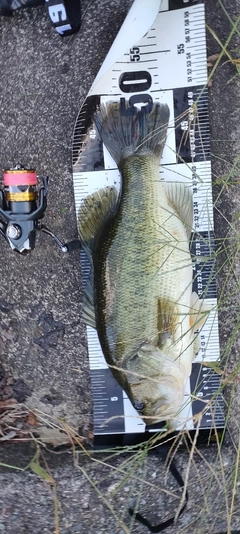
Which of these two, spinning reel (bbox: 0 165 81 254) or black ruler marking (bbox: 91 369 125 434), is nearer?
spinning reel (bbox: 0 165 81 254)

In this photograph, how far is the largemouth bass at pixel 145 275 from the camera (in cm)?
169

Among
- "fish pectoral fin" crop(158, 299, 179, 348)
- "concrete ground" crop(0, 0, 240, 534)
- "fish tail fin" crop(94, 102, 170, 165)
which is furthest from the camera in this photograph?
"concrete ground" crop(0, 0, 240, 534)

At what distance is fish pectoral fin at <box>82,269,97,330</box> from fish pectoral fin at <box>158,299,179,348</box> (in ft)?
0.94

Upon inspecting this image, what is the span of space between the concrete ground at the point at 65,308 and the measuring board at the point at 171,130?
0.21 ft

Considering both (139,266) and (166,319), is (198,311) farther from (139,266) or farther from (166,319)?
(139,266)

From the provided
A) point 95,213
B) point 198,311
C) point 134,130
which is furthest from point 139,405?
point 134,130

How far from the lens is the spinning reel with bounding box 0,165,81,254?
A: 5.60 ft

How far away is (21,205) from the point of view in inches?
68.4

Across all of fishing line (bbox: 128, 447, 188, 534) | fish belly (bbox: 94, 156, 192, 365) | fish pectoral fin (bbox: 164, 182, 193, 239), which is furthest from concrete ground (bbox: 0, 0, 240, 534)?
fish belly (bbox: 94, 156, 192, 365)

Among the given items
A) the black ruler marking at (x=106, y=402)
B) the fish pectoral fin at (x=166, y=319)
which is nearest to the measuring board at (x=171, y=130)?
the black ruler marking at (x=106, y=402)

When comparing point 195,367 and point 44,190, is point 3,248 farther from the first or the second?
point 195,367

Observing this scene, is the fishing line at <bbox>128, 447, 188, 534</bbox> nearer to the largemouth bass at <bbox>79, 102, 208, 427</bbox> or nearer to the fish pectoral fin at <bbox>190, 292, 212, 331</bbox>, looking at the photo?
the largemouth bass at <bbox>79, 102, 208, 427</bbox>

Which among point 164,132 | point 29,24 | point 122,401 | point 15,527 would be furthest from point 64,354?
point 29,24

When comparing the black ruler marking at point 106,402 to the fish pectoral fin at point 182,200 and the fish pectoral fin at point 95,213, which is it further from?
the fish pectoral fin at point 182,200
